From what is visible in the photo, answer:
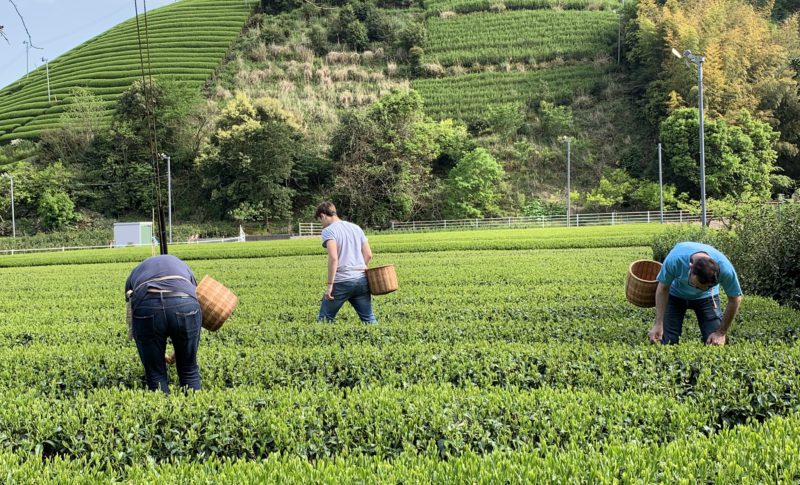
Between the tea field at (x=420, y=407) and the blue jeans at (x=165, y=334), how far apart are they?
1.02ft

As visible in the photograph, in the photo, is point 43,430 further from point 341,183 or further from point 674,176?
point 674,176

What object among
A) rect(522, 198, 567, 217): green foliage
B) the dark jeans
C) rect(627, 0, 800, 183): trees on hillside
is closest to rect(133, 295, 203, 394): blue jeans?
the dark jeans

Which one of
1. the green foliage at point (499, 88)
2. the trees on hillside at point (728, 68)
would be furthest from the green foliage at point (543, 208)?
the green foliage at point (499, 88)

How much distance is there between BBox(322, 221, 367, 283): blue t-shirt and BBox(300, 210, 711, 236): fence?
34.8 m

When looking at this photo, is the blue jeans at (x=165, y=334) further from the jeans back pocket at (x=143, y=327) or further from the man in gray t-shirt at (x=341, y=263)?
the man in gray t-shirt at (x=341, y=263)

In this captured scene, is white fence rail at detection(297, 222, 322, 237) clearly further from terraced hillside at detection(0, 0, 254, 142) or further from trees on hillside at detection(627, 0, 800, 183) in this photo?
trees on hillside at detection(627, 0, 800, 183)

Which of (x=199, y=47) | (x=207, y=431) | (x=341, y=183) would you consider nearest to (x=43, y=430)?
(x=207, y=431)

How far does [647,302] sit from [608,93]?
Result: 194ft

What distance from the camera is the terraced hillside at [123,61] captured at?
6191cm

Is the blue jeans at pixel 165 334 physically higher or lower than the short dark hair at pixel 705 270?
lower

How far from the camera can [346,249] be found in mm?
6586

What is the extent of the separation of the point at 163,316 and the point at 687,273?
4678mm

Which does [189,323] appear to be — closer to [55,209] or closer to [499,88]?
[55,209]

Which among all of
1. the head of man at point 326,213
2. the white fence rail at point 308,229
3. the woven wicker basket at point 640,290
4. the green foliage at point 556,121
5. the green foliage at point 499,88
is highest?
the green foliage at point 499,88
